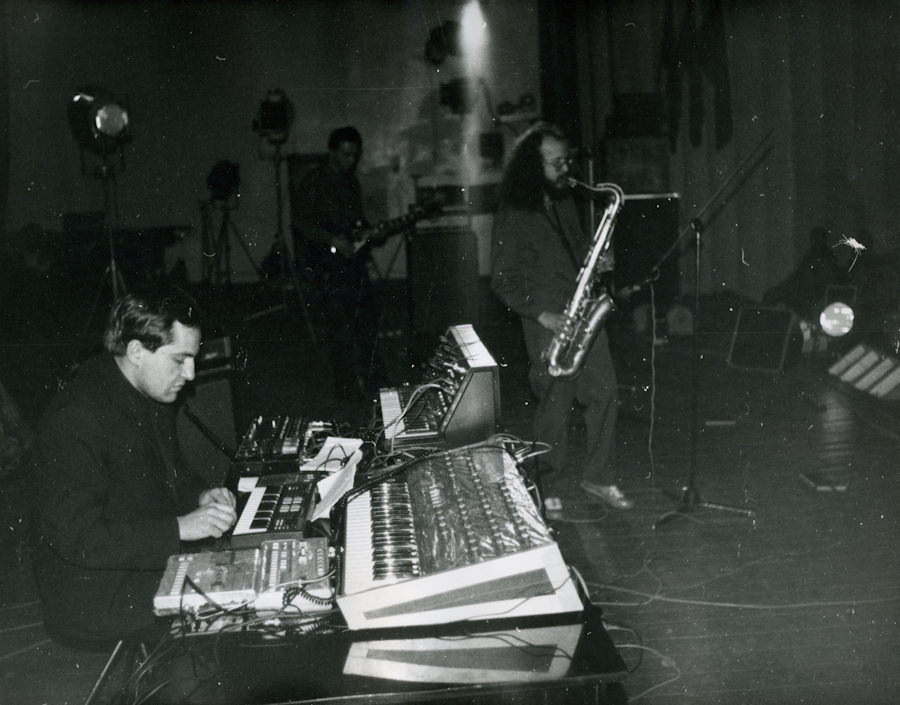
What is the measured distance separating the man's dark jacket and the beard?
228 cm

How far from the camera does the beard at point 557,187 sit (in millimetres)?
4086

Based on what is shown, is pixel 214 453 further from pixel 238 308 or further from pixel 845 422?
pixel 238 308

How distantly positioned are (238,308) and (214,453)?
673 cm

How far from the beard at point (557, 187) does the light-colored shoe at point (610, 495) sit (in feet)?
4.64

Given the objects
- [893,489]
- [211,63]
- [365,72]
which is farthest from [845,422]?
[211,63]

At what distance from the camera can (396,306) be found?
33.8 feet

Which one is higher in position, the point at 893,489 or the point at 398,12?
the point at 398,12

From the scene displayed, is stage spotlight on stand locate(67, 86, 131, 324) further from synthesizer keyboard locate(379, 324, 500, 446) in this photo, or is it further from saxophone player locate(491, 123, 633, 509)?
synthesizer keyboard locate(379, 324, 500, 446)

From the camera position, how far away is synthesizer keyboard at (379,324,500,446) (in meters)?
2.75

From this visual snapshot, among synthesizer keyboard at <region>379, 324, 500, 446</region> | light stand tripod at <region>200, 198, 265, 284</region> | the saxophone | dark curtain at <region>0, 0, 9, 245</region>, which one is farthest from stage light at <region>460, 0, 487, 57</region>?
synthesizer keyboard at <region>379, 324, 500, 446</region>

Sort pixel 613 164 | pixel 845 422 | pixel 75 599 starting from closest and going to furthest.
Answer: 1. pixel 75 599
2. pixel 845 422
3. pixel 613 164

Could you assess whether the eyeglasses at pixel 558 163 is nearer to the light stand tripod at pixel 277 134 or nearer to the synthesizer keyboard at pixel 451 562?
the synthesizer keyboard at pixel 451 562

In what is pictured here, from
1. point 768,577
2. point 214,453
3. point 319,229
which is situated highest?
point 319,229

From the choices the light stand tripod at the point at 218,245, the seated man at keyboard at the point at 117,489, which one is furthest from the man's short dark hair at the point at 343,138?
the light stand tripod at the point at 218,245
